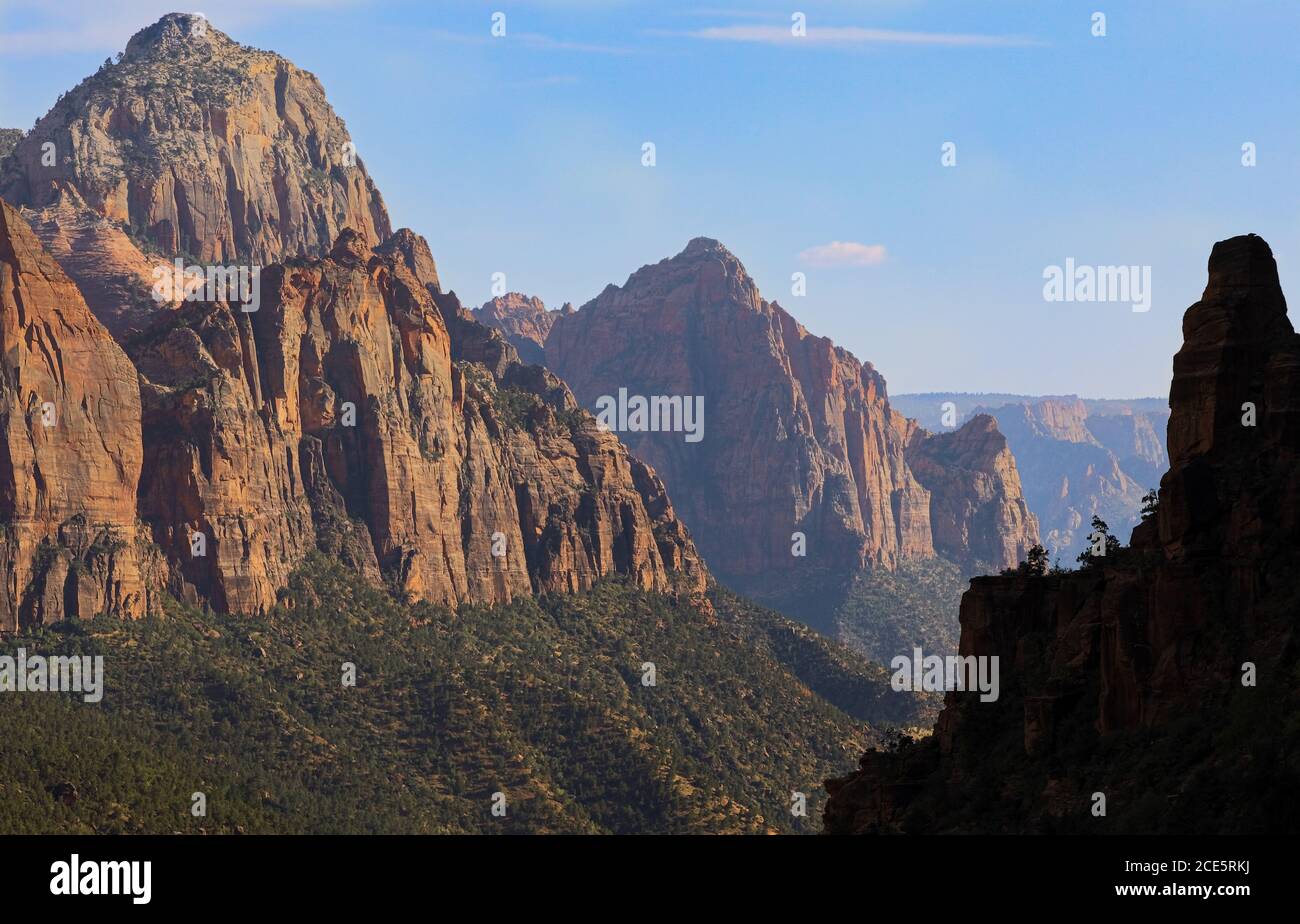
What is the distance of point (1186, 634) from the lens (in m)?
88.4

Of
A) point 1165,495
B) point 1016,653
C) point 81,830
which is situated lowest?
point 81,830

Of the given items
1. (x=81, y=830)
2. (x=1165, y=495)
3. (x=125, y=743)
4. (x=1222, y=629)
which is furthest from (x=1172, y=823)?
(x=125, y=743)

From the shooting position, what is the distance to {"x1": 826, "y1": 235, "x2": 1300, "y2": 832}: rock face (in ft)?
273

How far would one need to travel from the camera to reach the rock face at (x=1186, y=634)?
83312mm
